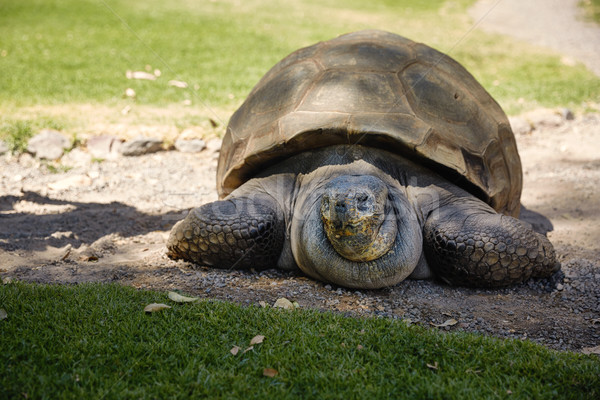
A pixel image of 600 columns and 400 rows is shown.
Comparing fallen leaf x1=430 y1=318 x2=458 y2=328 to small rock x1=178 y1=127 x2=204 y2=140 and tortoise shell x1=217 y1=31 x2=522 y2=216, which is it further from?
small rock x1=178 y1=127 x2=204 y2=140

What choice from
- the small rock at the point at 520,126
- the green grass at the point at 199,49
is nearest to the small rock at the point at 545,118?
the small rock at the point at 520,126

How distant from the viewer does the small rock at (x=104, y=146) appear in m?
5.74

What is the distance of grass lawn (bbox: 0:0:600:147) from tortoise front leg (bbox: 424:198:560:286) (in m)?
3.90

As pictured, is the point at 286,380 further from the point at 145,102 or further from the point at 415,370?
the point at 145,102

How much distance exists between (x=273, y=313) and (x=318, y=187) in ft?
2.99

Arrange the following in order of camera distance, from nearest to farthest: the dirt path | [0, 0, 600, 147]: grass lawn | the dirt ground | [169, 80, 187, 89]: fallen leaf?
the dirt ground < [0, 0, 600, 147]: grass lawn < [169, 80, 187, 89]: fallen leaf < the dirt path

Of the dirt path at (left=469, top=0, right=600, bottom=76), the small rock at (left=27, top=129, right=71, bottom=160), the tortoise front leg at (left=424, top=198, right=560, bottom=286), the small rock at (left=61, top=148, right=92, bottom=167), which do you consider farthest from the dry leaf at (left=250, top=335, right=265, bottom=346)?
the dirt path at (left=469, top=0, right=600, bottom=76)

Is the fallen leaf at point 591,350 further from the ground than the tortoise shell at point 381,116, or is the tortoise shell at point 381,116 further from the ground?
the tortoise shell at point 381,116

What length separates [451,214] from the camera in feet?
10.9

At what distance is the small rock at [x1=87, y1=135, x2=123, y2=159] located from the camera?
18.8ft

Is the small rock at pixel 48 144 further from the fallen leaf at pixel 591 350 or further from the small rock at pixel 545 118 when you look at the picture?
the small rock at pixel 545 118

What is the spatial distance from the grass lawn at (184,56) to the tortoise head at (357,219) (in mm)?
3840

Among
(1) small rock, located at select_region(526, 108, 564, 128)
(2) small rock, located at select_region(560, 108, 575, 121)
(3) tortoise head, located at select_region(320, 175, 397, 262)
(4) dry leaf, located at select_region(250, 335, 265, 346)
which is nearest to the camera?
(4) dry leaf, located at select_region(250, 335, 265, 346)

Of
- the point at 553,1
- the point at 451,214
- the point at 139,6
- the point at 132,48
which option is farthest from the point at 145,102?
the point at 553,1
